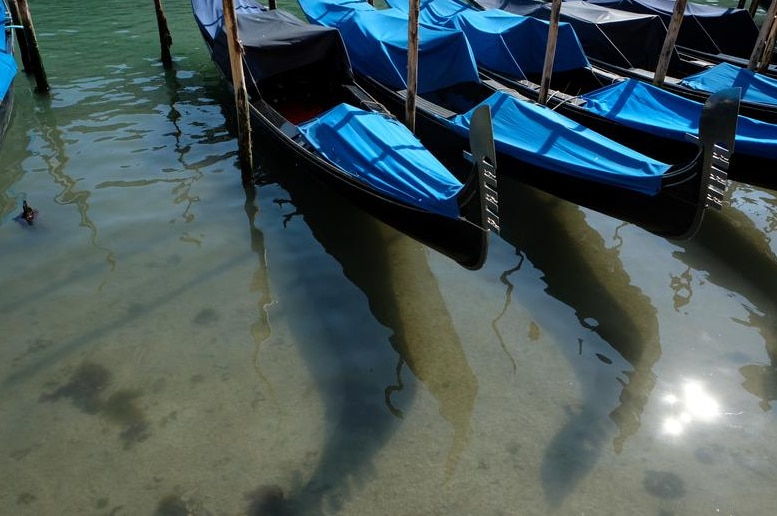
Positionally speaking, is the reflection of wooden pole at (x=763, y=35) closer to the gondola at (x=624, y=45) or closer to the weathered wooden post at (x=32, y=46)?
the gondola at (x=624, y=45)

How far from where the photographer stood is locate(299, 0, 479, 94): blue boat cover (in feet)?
26.5

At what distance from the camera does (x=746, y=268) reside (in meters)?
5.74

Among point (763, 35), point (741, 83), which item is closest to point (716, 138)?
point (741, 83)

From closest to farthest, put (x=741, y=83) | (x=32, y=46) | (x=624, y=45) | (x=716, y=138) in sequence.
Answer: (x=716, y=138), (x=741, y=83), (x=32, y=46), (x=624, y=45)

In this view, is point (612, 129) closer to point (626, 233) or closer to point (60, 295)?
point (626, 233)

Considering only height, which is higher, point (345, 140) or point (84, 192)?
point (345, 140)

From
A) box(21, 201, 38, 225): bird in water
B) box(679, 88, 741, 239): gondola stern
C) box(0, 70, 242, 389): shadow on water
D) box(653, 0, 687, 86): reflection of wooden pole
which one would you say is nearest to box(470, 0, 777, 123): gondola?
box(653, 0, 687, 86): reflection of wooden pole

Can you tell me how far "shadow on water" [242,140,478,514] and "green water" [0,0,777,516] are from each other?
0.06 feet

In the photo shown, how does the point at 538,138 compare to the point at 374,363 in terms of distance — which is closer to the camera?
the point at 374,363

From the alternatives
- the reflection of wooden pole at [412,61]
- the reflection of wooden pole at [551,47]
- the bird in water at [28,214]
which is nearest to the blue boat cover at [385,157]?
the reflection of wooden pole at [412,61]

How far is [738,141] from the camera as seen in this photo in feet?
20.1

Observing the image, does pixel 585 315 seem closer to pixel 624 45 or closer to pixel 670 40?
pixel 670 40

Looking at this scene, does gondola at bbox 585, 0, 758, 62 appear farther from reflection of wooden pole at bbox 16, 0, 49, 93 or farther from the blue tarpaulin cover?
reflection of wooden pole at bbox 16, 0, 49, 93

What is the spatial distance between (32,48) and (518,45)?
763 cm
